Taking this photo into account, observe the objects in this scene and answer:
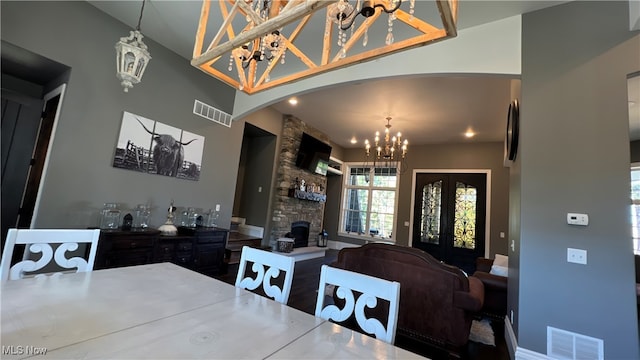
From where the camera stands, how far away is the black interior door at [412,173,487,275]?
6.71 metres

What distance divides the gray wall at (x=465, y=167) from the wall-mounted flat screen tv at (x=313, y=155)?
68.1 inches

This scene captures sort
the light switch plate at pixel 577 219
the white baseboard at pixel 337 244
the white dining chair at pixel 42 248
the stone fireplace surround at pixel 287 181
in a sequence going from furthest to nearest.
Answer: the white baseboard at pixel 337 244, the stone fireplace surround at pixel 287 181, the light switch plate at pixel 577 219, the white dining chair at pixel 42 248

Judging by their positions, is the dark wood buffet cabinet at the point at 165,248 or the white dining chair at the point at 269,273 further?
the dark wood buffet cabinet at the point at 165,248

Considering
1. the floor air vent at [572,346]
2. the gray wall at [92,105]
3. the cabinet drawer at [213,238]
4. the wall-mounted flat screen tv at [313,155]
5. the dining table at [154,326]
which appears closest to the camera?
the dining table at [154,326]

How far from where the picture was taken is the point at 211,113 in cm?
442

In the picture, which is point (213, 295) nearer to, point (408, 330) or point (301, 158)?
point (408, 330)

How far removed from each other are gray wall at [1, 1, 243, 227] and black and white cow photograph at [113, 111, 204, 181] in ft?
0.28

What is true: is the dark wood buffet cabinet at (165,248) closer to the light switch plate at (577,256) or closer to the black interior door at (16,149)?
the black interior door at (16,149)

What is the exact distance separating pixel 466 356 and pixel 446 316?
0.52 m

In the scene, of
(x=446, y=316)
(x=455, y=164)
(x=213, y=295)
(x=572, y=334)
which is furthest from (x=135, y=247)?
(x=455, y=164)

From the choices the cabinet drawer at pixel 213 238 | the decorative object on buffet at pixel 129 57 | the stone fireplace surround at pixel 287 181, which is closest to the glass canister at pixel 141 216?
the cabinet drawer at pixel 213 238

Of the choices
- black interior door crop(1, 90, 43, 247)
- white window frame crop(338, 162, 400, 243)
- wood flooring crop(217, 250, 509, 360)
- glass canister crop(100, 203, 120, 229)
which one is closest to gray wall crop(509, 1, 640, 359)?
wood flooring crop(217, 250, 509, 360)

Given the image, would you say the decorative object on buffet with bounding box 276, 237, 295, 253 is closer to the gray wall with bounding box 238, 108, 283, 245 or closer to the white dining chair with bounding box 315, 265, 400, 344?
the gray wall with bounding box 238, 108, 283, 245

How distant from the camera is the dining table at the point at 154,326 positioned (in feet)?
2.72
